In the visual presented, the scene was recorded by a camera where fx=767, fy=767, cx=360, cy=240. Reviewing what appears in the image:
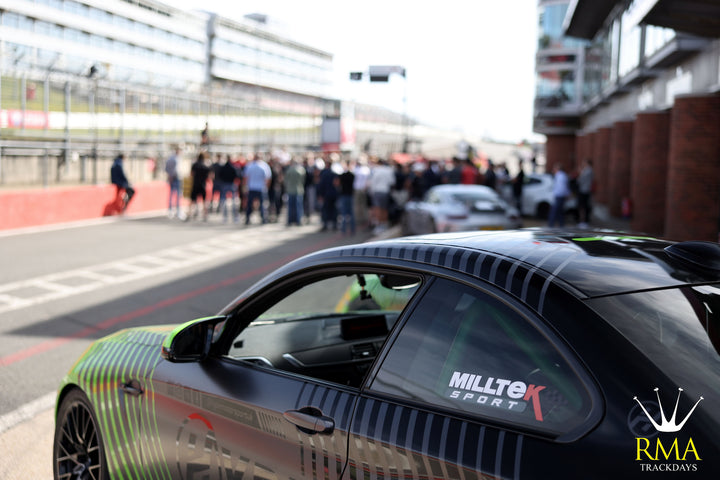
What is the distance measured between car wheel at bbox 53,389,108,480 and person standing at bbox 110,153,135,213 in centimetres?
1769

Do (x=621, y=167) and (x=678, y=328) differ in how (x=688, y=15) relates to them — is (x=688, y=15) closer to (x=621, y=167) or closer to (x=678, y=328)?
(x=678, y=328)

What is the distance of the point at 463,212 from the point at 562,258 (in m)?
12.4

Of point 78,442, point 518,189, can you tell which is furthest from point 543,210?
point 78,442

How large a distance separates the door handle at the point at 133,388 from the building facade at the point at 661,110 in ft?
38.6

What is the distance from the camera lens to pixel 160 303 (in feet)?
30.6

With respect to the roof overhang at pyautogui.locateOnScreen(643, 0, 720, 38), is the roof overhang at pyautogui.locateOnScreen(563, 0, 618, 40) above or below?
above

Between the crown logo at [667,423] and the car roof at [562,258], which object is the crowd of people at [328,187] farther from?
the crown logo at [667,423]

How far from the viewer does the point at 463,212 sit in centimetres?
1459

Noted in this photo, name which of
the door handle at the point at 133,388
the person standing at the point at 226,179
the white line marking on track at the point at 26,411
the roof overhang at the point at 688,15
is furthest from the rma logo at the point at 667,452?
the person standing at the point at 226,179

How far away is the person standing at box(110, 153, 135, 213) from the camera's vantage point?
20.6 meters

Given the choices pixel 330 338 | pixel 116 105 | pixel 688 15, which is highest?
pixel 688 15

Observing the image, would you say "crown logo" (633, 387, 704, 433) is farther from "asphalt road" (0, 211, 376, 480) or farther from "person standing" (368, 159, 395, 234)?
"person standing" (368, 159, 395, 234)

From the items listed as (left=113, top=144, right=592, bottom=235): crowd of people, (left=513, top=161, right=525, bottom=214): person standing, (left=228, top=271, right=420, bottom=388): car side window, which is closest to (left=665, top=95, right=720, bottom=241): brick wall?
(left=113, top=144, right=592, bottom=235): crowd of people

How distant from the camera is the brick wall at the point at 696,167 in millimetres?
15836
